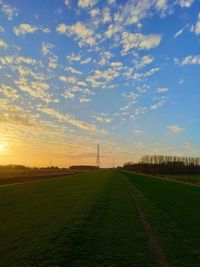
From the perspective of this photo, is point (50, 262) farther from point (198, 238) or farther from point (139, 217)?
point (139, 217)

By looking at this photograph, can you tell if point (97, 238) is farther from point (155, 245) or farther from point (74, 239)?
point (155, 245)

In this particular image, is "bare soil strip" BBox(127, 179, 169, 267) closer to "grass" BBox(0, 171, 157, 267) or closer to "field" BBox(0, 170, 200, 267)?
"field" BBox(0, 170, 200, 267)

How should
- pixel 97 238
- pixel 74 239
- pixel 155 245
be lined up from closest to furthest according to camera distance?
pixel 155 245 → pixel 74 239 → pixel 97 238

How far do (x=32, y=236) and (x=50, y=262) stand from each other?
12.3 ft

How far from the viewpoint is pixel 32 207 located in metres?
21.1

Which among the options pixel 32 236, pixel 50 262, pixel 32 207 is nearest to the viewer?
pixel 50 262

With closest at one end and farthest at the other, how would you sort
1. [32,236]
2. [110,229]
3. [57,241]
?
[57,241]
[32,236]
[110,229]

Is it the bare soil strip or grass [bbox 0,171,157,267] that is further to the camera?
grass [bbox 0,171,157,267]

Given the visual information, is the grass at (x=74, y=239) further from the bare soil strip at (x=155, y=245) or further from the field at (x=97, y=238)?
the bare soil strip at (x=155, y=245)

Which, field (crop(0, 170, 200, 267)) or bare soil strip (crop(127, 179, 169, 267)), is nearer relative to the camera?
bare soil strip (crop(127, 179, 169, 267))

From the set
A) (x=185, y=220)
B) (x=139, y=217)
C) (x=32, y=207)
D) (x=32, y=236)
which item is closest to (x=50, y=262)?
(x=32, y=236)

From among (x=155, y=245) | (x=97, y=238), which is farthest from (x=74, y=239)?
(x=155, y=245)

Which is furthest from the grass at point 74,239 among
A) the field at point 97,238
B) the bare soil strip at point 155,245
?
the bare soil strip at point 155,245

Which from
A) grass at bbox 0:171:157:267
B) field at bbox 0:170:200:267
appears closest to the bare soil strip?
field at bbox 0:170:200:267
